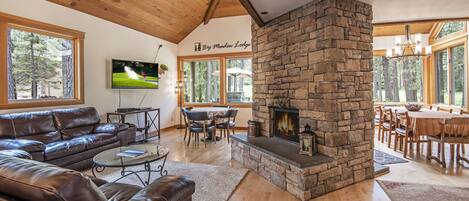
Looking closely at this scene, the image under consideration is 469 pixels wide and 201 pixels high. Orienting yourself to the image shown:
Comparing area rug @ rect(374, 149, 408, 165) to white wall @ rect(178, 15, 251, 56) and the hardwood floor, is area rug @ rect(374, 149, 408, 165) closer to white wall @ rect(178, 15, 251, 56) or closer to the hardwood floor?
the hardwood floor

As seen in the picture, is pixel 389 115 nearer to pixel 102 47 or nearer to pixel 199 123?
pixel 199 123

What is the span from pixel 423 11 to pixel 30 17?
Result: 646 centimetres

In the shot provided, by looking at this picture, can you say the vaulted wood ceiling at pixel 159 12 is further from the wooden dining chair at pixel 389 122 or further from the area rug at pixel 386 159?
the area rug at pixel 386 159

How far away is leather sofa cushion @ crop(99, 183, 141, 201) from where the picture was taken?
6.28 ft

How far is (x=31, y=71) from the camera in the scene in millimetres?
4441

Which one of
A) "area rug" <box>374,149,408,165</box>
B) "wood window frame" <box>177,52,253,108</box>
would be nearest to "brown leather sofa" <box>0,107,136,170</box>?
"wood window frame" <box>177,52,253,108</box>

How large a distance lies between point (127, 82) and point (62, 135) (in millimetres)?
2081

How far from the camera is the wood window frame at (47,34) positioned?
3891 mm

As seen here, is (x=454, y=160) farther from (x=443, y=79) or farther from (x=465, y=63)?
(x=443, y=79)

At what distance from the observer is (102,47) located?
5551 millimetres

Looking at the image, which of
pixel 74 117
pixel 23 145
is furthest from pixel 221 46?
pixel 23 145

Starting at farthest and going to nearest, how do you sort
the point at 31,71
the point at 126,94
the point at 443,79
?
the point at 443,79, the point at 126,94, the point at 31,71

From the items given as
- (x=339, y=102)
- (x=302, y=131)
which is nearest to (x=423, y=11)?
(x=339, y=102)

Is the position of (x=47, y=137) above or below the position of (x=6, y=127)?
below
